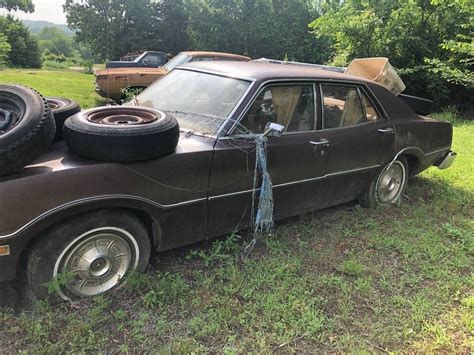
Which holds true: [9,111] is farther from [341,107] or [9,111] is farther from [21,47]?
[21,47]

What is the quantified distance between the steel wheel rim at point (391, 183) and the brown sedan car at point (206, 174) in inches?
0.7

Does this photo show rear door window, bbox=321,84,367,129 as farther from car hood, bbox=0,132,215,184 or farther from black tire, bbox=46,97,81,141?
black tire, bbox=46,97,81,141

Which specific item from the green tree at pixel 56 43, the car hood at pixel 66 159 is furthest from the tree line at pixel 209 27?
the green tree at pixel 56 43

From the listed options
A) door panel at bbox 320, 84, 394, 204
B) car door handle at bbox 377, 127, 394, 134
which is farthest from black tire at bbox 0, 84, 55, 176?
car door handle at bbox 377, 127, 394, 134

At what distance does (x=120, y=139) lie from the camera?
264 cm

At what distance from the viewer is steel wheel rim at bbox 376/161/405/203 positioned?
4785 millimetres

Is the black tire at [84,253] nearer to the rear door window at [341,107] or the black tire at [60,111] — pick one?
the black tire at [60,111]

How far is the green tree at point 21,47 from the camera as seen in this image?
40.6 meters

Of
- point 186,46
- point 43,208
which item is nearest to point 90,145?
point 43,208

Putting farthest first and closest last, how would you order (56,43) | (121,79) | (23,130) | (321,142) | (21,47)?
(56,43), (21,47), (121,79), (321,142), (23,130)

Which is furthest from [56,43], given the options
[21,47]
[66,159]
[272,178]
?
[66,159]

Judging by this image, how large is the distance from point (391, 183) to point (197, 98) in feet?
8.89

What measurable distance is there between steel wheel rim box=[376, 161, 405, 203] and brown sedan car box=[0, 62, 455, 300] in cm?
2

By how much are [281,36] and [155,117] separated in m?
27.7
